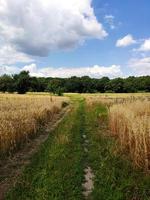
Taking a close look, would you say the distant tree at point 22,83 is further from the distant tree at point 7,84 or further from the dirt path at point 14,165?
the dirt path at point 14,165

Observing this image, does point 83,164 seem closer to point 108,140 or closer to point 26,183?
point 26,183

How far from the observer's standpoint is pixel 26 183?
799 cm

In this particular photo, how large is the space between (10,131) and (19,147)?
100cm

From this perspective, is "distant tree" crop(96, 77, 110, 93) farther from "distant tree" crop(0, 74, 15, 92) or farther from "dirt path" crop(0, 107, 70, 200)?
"dirt path" crop(0, 107, 70, 200)

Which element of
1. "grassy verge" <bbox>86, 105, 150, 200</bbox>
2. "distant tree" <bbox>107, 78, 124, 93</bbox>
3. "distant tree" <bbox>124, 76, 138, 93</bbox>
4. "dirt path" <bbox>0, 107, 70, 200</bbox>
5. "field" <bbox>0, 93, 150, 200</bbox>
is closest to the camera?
"grassy verge" <bbox>86, 105, 150, 200</bbox>

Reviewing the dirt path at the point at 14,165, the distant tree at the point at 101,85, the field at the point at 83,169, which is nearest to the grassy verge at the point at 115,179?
the field at the point at 83,169

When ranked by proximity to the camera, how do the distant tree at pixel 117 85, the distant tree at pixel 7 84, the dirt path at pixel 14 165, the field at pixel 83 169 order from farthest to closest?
the distant tree at pixel 117 85, the distant tree at pixel 7 84, the dirt path at pixel 14 165, the field at pixel 83 169

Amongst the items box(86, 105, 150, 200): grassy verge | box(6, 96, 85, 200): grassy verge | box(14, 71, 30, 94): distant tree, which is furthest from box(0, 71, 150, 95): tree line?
box(86, 105, 150, 200): grassy verge

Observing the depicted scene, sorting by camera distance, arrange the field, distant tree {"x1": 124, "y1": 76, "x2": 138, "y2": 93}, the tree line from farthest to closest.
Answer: distant tree {"x1": 124, "y1": 76, "x2": 138, "y2": 93}, the tree line, the field

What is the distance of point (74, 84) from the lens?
13112cm

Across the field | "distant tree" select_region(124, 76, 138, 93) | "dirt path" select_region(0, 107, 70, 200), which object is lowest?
"dirt path" select_region(0, 107, 70, 200)

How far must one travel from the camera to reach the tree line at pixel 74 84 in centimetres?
10538

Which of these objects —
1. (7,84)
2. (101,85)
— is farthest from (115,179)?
(101,85)

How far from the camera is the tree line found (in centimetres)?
10538
